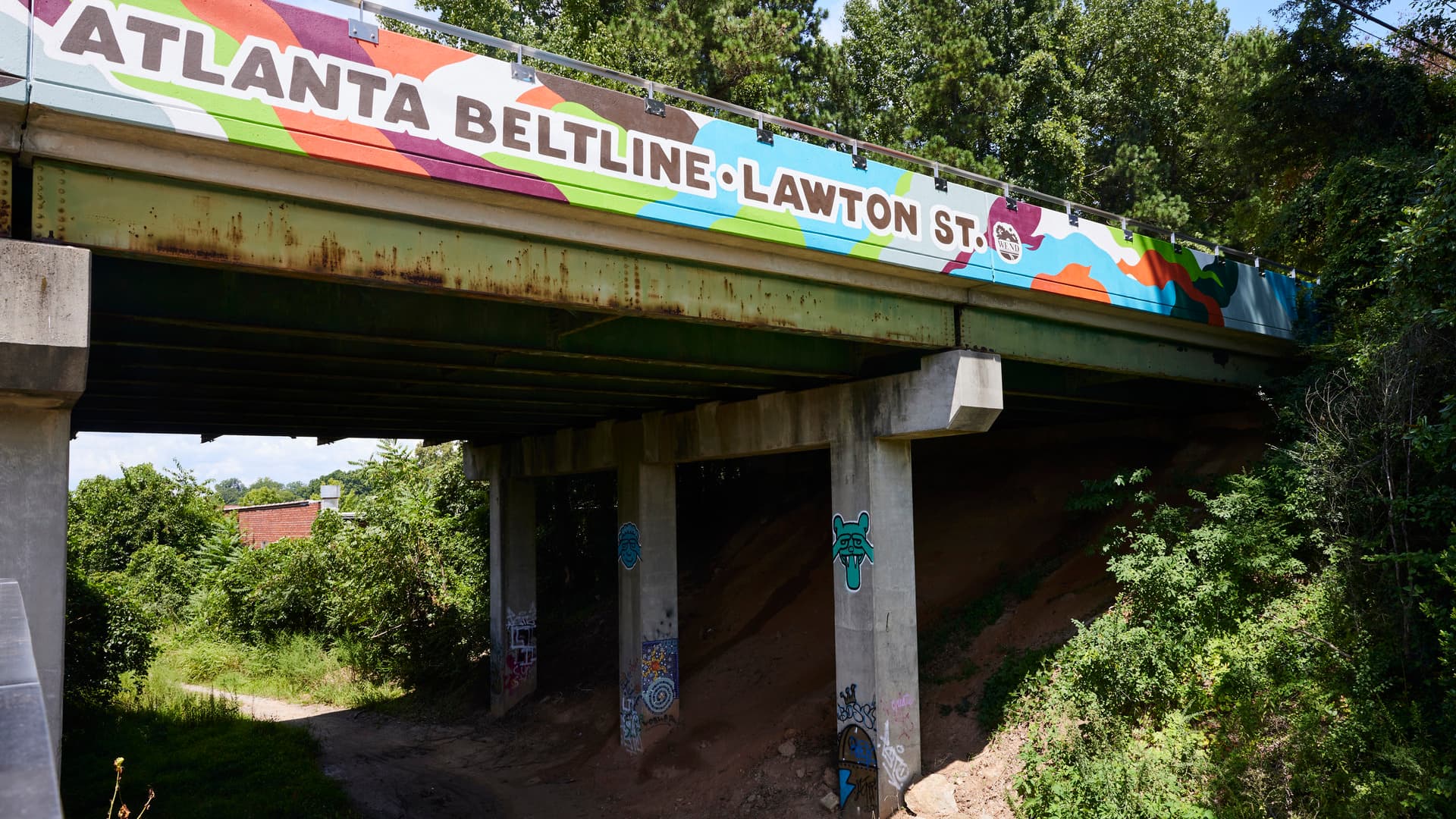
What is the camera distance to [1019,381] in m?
16.1

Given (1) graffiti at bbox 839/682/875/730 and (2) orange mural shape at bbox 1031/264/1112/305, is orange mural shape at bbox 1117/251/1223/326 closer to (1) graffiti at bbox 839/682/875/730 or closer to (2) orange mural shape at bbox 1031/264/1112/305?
(2) orange mural shape at bbox 1031/264/1112/305

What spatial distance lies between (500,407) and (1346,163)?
16405 mm

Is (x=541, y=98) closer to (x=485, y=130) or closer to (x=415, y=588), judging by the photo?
(x=485, y=130)

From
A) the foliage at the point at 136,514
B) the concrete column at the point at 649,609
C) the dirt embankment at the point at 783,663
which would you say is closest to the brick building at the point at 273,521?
the foliage at the point at 136,514

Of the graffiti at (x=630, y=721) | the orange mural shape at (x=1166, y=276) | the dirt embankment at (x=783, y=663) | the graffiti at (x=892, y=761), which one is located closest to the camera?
the graffiti at (x=892, y=761)

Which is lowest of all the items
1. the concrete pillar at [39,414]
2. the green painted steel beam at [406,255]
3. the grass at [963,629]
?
the grass at [963,629]

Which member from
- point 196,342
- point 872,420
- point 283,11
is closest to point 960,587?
point 872,420

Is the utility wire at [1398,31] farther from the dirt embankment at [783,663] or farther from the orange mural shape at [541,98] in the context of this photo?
the orange mural shape at [541,98]

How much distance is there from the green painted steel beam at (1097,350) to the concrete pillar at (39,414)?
34.0 ft

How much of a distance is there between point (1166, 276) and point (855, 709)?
28.5 ft

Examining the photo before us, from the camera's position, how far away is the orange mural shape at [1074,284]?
537 inches

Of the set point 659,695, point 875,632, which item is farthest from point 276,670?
point 875,632

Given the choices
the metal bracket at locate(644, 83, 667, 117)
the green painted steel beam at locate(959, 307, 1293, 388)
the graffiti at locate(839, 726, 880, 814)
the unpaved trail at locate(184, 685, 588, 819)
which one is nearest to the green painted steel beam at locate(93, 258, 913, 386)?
the green painted steel beam at locate(959, 307, 1293, 388)

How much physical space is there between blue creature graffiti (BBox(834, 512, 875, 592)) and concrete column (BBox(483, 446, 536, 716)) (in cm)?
1134
